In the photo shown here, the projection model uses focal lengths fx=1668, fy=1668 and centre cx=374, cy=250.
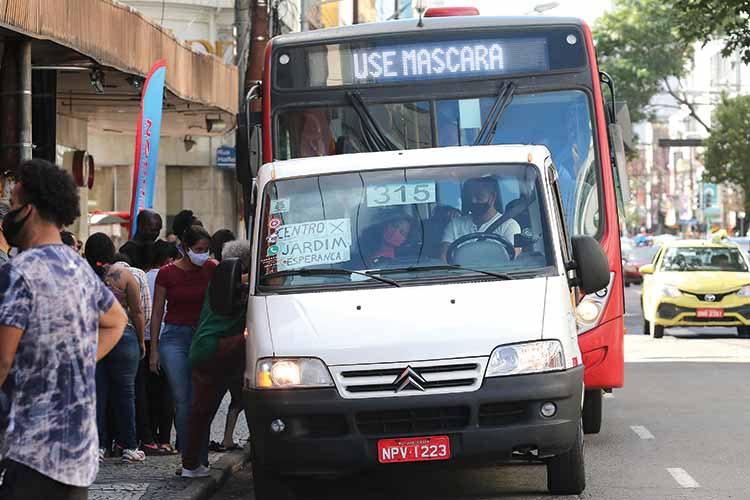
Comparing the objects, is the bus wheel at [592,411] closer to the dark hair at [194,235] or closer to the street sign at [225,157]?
the dark hair at [194,235]

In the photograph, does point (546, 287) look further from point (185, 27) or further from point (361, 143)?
point (185, 27)

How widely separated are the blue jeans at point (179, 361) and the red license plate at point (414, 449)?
98.2 inches

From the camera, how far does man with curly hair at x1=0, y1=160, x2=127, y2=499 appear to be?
208 inches

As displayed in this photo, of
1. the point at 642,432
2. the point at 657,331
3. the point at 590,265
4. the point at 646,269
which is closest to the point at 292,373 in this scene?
Answer: the point at 590,265

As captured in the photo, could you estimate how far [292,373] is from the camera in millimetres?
8789

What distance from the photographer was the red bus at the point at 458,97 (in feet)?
39.1

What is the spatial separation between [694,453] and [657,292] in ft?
47.0

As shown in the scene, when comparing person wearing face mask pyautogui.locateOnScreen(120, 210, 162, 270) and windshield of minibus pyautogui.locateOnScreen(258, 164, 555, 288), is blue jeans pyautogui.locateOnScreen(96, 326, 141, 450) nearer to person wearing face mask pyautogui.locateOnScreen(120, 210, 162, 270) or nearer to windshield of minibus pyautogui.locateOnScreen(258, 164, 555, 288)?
person wearing face mask pyautogui.locateOnScreen(120, 210, 162, 270)

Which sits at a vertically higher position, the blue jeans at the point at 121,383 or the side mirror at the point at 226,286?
the side mirror at the point at 226,286

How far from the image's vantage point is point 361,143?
39.8ft

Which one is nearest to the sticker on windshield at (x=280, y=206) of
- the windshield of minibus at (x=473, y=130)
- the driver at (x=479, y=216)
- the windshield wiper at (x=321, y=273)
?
the windshield wiper at (x=321, y=273)

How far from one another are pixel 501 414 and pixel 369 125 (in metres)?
3.91

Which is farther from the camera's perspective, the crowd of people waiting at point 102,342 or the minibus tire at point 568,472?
the minibus tire at point 568,472

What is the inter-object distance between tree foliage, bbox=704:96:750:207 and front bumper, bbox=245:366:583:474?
57.7m
